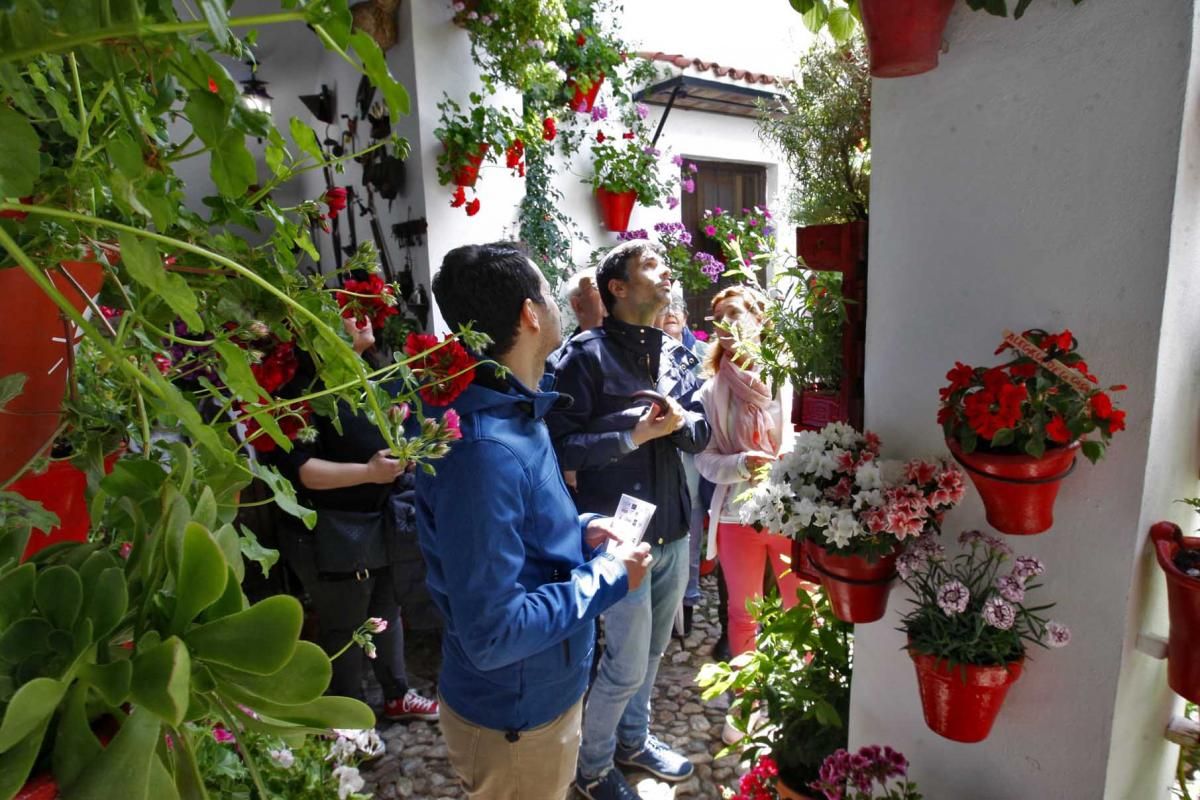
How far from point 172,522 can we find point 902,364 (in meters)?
1.34

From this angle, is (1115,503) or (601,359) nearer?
(1115,503)

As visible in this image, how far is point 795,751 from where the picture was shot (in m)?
1.89

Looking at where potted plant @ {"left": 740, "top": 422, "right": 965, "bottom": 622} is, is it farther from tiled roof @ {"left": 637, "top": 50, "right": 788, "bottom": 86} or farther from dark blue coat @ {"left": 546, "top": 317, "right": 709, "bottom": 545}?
tiled roof @ {"left": 637, "top": 50, "right": 788, "bottom": 86}

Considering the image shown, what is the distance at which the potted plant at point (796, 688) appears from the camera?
6.11ft

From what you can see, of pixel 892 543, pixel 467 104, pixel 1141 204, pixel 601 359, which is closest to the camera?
pixel 1141 204

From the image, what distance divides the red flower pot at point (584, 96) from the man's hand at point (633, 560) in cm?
328

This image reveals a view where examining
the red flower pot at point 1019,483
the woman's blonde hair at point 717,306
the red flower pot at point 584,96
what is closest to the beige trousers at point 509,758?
the red flower pot at point 1019,483

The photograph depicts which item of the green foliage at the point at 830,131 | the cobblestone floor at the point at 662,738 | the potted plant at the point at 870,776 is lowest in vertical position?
the cobblestone floor at the point at 662,738

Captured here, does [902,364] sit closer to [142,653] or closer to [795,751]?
[795,751]

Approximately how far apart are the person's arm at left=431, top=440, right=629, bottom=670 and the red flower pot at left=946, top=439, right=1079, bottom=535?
2.90ft

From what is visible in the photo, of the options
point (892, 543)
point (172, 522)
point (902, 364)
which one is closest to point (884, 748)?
point (892, 543)

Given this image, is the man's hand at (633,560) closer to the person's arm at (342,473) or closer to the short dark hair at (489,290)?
the short dark hair at (489,290)

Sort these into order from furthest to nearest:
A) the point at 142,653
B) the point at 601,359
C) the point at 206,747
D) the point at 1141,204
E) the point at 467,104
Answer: the point at 467,104
the point at 601,359
the point at 206,747
the point at 1141,204
the point at 142,653

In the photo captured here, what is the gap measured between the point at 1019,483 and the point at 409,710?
2.80 metres
